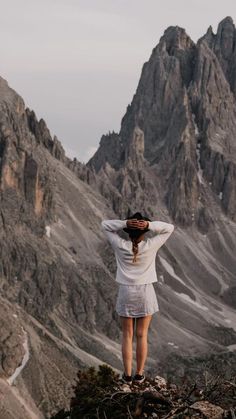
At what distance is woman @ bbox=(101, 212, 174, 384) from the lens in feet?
48.7

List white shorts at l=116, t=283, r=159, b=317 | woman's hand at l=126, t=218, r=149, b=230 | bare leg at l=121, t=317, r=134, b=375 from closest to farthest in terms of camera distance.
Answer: woman's hand at l=126, t=218, r=149, b=230
white shorts at l=116, t=283, r=159, b=317
bare leg at l=121, t=317, r=134, b=375

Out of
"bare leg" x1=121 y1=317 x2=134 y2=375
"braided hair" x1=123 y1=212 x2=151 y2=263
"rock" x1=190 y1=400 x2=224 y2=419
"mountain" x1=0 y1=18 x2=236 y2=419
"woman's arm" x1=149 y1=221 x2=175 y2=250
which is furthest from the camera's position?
"mountain" x1=0 y1=18 x2=236 y2=419

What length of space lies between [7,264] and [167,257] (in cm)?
6122

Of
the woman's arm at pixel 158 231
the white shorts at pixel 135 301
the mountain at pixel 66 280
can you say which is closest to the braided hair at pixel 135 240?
the woman's arm at pixel 158 231

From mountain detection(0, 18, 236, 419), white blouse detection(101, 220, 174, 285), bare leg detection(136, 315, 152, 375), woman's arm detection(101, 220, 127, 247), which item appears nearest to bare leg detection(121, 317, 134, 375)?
bare leg detection(136, 315, 152, 375)

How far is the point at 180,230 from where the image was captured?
186 meters

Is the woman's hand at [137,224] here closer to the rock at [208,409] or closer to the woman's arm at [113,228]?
the woman's arm at [113,228]

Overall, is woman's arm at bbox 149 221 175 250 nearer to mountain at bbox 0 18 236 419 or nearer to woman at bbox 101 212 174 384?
woman at bbox 101 212 174 384

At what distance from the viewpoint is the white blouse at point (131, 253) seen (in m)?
14.9

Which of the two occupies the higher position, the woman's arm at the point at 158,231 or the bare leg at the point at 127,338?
the woman's arm at the point at 158,231

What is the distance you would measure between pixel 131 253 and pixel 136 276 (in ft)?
1.69

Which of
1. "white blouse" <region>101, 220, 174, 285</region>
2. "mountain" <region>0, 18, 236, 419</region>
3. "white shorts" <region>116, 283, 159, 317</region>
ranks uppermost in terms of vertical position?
"white blouse" <region>101, 220, 174, 285</region>

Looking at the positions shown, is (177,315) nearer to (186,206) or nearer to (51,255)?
(51,255)

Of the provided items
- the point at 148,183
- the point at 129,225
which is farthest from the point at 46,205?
the point at 129,225
